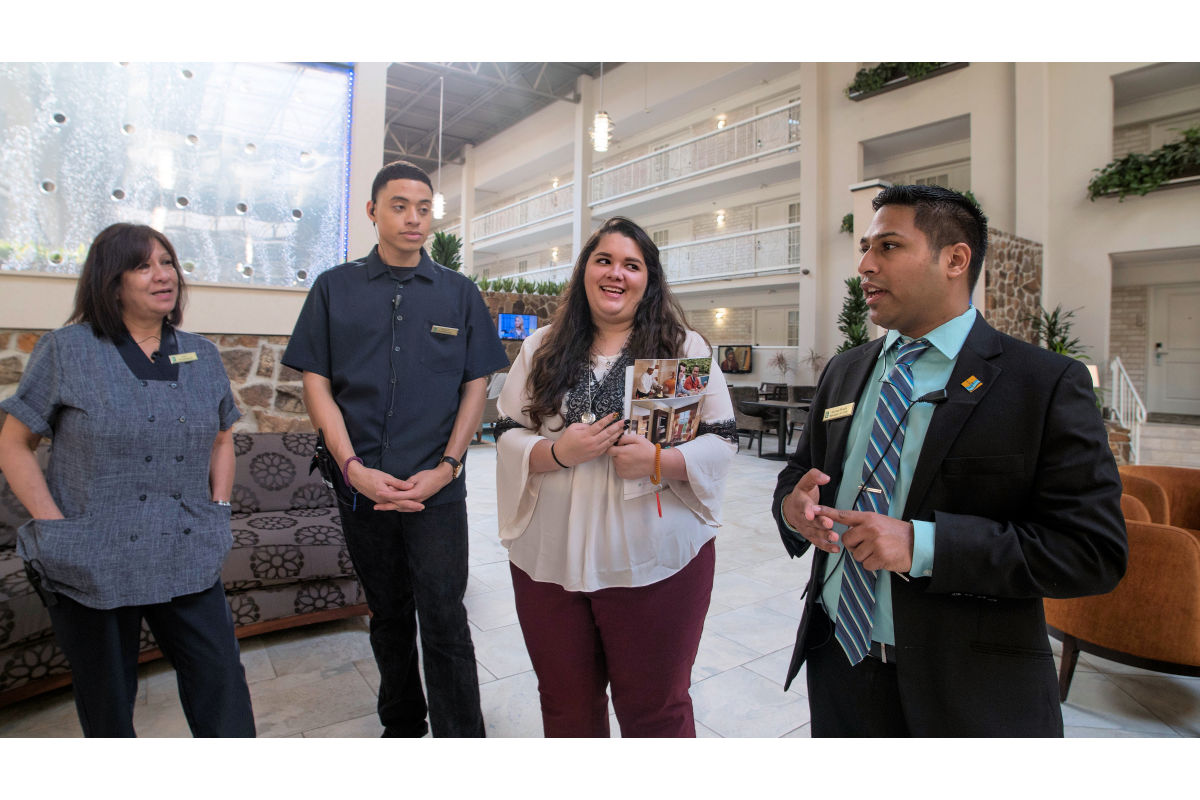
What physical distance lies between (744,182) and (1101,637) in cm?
1332

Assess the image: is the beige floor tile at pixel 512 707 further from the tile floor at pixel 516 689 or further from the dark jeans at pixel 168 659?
the dark jeans at pixel 168 659

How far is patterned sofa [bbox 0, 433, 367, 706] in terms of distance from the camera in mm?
2312

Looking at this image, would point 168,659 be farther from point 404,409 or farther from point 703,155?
point 703,155

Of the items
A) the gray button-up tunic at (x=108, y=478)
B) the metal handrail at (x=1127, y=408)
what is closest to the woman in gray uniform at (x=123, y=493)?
the gray button-up tunic at (x=108, y=478)

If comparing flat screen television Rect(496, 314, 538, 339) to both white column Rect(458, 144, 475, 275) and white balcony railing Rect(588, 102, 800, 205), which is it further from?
white column Rect(458, 144, 475, 275)

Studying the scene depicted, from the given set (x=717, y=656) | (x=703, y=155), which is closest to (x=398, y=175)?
(x=717, y=656)

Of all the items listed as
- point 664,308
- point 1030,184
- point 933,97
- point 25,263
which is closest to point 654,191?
point 933,97

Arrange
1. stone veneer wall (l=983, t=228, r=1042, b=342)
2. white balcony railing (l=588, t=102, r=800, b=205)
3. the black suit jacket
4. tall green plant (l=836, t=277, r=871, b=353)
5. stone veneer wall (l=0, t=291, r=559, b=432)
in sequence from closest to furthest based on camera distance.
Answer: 1. the black suit jacket
2. stone veneer wall (l=0, t=291, r=559, b=432)
3. stone veneer wall (l=983, t=228, r=1042, b=342)
4. tall green plant (l=836, t=277, r=871, b=353)
5. white balcony railing (l=588, t=102, r=800, b=205)

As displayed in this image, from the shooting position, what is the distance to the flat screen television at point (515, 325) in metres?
11.3

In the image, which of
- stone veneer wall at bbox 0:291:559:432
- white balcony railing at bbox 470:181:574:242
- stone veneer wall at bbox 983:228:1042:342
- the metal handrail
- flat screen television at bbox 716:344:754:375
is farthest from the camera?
white balcony railing at bbox 470:181:574:242

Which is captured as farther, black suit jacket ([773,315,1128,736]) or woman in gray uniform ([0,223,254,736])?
woman in gray uniform ([0,223,254,736])

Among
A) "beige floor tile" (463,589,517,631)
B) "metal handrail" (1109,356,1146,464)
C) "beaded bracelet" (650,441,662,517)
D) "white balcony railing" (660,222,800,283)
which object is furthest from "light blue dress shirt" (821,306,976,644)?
"white balcony railing" (660,222,800,283)

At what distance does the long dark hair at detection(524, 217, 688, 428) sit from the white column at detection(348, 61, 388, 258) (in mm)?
2651

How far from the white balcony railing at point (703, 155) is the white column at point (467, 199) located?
646cm
